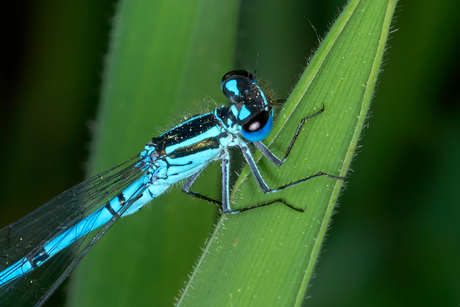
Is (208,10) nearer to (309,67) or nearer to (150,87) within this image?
(150,87)

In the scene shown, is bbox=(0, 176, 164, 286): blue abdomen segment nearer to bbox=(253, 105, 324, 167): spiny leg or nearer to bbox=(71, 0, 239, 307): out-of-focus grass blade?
bbox=(71, 0, 239, 307): out-of-focus grass blade

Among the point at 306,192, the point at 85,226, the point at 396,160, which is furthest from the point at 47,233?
the point at 396,160

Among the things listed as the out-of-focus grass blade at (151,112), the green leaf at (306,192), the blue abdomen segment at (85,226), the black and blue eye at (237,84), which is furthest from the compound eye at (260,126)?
the blue abdomen segment at (85,226)

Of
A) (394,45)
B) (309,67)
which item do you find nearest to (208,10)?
(309,67)

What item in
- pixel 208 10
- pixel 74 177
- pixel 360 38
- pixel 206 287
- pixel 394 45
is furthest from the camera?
pixel 74 177

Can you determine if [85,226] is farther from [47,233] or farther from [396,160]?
[396,160]

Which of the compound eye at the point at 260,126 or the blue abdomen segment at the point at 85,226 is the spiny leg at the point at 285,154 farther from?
the blue abdomen segment at the point at 85,226
